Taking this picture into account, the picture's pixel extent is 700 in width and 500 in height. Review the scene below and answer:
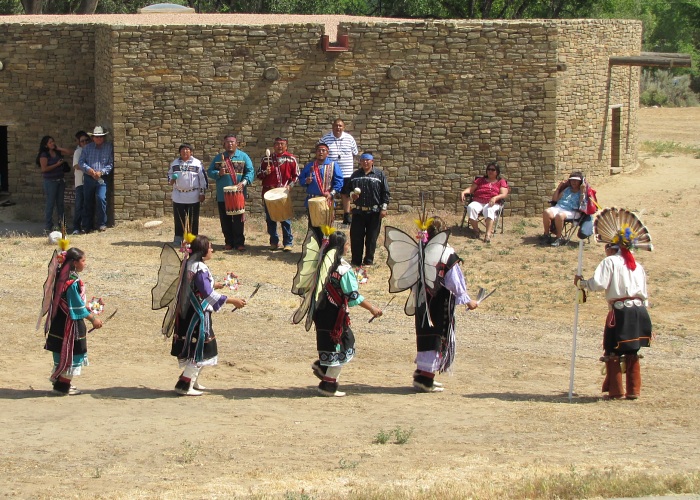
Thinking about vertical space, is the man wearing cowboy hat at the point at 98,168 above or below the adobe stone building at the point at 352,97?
below

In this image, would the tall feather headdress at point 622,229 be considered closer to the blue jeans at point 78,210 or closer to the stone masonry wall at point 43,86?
the blue jeans at point 78,210

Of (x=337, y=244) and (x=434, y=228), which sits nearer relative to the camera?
(x=337, y=244)

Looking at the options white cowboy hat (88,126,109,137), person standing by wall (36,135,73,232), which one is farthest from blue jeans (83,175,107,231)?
white cowboy hat (88,126,109,137)

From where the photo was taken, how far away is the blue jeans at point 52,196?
18141 mm

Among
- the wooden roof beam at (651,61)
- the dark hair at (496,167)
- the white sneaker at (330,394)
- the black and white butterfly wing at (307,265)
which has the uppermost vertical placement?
the wooden roof beam at (651,61)

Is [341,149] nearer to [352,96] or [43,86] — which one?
[352,96]

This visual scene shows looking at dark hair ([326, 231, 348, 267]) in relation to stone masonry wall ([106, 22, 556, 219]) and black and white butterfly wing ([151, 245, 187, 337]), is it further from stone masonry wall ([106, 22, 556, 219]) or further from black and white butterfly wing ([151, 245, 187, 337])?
stone masonry wall ([106, 22, 556, 219])

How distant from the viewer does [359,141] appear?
18.0 metres

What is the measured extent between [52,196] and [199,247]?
8.81 m

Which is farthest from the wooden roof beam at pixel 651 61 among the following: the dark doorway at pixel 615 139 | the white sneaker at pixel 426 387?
the white sneaker at pixel 426 387

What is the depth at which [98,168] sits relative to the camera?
17.8 m

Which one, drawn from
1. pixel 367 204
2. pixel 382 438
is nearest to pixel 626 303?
pixel 382 438

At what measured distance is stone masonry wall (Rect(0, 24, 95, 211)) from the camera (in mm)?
19141

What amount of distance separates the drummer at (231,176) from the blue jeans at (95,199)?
221 centimetres
